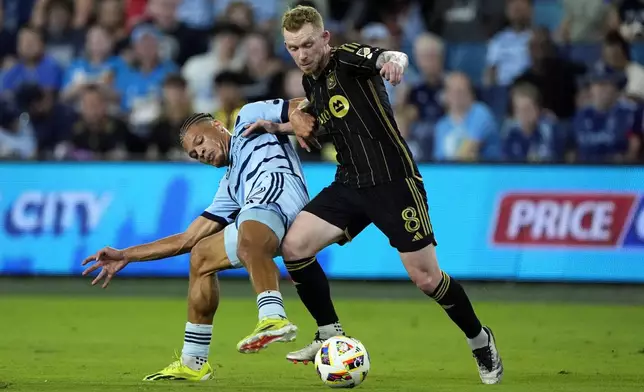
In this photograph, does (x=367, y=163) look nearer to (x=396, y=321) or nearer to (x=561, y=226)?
(x=396, y=321)

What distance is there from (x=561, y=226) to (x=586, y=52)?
148 inches

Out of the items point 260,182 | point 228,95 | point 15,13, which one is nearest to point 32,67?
point 15,13

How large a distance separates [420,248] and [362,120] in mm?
847

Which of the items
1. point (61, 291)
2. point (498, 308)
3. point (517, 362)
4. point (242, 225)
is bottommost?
point (61, 291)

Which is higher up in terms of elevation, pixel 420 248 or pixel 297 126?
pixel 297 126

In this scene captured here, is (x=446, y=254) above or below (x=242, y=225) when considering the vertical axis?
below

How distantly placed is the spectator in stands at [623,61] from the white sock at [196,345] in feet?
28.7

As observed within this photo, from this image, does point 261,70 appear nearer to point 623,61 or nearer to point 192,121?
point 623,61

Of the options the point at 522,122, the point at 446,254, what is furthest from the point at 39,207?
the point at 522,122

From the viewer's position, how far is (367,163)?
7.24m

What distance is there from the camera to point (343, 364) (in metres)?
6.77

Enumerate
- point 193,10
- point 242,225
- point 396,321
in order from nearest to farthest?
1. point 242,225
2. point 396,321
3. point 193,10

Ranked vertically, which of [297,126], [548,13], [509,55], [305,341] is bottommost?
[305,341]

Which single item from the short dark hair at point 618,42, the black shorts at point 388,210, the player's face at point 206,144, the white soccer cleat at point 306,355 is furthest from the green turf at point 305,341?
the short dark hair at point 618,42
